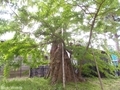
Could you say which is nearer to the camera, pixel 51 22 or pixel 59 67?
pixel 51 22

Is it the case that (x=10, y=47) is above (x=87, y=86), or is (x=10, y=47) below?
above

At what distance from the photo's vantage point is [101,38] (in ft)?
18.1

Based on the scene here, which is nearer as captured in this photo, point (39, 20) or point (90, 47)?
point (39, 20)

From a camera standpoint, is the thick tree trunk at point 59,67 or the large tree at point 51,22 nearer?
the large tree at point 51,22

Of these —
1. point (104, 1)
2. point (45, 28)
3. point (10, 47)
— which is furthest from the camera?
point (10, 47)

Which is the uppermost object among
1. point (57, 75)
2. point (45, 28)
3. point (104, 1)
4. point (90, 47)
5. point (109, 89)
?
point (104, 1)

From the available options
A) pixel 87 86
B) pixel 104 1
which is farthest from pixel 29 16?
pixel 87 86

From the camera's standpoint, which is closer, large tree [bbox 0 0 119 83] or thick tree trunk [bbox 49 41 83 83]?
large tree [bbox 0 0 119 83]

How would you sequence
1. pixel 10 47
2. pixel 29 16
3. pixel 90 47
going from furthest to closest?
pixel 90 47 < pixel 10 47 < pixel 29 16

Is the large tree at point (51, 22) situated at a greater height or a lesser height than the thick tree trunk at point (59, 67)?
greater

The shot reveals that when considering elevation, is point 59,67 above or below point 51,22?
below

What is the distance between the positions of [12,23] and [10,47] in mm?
866

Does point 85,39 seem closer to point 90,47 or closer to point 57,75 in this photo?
point 90,47

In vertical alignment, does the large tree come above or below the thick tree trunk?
above
